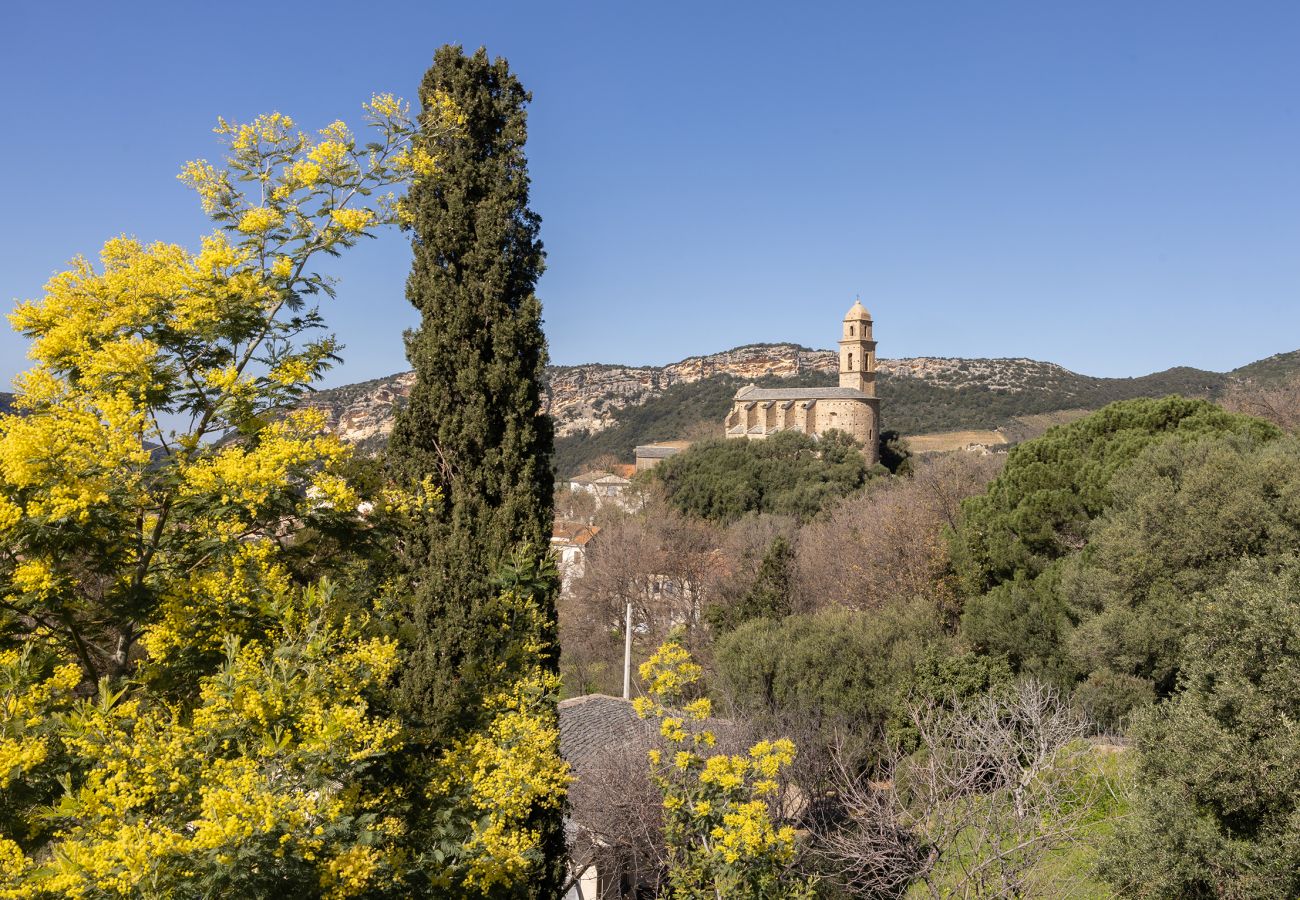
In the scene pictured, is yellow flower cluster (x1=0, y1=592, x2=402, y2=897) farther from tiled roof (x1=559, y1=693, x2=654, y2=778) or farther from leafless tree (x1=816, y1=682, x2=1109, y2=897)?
tiled roof (x1=559, y1=693, x2=654, y2=778)

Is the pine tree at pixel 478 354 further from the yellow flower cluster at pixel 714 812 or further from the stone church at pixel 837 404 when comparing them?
the stone church at pixel 837 404

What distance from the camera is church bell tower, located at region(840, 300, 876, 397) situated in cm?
6038

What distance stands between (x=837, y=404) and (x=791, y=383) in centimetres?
2141

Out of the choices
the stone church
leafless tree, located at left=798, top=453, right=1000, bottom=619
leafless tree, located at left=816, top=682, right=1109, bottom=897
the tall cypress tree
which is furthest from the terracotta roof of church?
the tall cypress tree

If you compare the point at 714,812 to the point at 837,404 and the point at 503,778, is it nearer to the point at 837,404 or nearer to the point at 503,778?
the point at 503,778

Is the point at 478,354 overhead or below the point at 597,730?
overhead

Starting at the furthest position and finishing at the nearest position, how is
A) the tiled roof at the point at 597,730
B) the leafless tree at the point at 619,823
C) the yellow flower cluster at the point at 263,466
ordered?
1. the tiled roof at the point at 597,730
2. the leafless tree at the point at 619,823
3. the yellow flower cluster at the point at 263,466

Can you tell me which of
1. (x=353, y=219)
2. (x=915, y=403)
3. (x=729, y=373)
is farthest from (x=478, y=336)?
(x=729, y=373)

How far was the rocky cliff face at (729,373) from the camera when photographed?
78625mm

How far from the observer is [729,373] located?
90562 mm

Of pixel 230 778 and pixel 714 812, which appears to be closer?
pixel 230 778

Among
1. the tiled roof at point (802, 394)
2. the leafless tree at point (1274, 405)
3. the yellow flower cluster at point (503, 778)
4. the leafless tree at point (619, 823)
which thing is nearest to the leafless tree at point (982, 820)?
the leafless tree at point (619, 823)

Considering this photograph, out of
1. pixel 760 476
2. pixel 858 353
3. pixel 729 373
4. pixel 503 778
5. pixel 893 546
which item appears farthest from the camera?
pixel 729 373

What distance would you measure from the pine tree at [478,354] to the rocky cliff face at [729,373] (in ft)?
227
